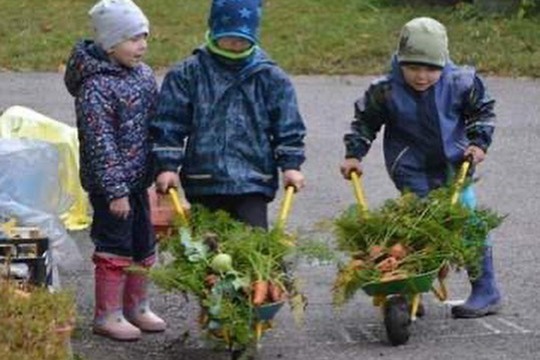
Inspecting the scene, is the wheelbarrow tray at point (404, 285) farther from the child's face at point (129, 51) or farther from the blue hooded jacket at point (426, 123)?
the child's face at point (129, 51)

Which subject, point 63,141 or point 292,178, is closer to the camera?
point 292,178

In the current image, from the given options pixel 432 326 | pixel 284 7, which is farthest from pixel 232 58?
pixel 284 7

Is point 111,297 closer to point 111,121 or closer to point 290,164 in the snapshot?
point 111,121

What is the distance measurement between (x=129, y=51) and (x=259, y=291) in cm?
124

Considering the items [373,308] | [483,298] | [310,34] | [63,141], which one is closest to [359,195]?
[373,308]

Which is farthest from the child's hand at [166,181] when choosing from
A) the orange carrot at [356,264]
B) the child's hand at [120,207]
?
the orange carrot at [356,264]

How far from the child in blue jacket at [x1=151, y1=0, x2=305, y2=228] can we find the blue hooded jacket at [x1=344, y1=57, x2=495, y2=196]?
0.62m

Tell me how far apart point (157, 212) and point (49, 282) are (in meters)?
1.07

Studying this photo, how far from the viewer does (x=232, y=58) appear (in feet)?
20.2

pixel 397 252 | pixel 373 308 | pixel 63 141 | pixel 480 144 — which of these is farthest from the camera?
pixel 63 141

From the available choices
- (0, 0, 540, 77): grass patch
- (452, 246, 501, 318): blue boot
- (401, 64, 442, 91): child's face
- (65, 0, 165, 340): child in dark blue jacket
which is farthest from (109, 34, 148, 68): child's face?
(0, 0, 540, 77): grass patch

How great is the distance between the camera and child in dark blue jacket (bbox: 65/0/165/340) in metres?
6.25

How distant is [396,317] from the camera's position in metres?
6.27

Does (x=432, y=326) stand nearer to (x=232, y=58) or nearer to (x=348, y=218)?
(x=348, y=218)
